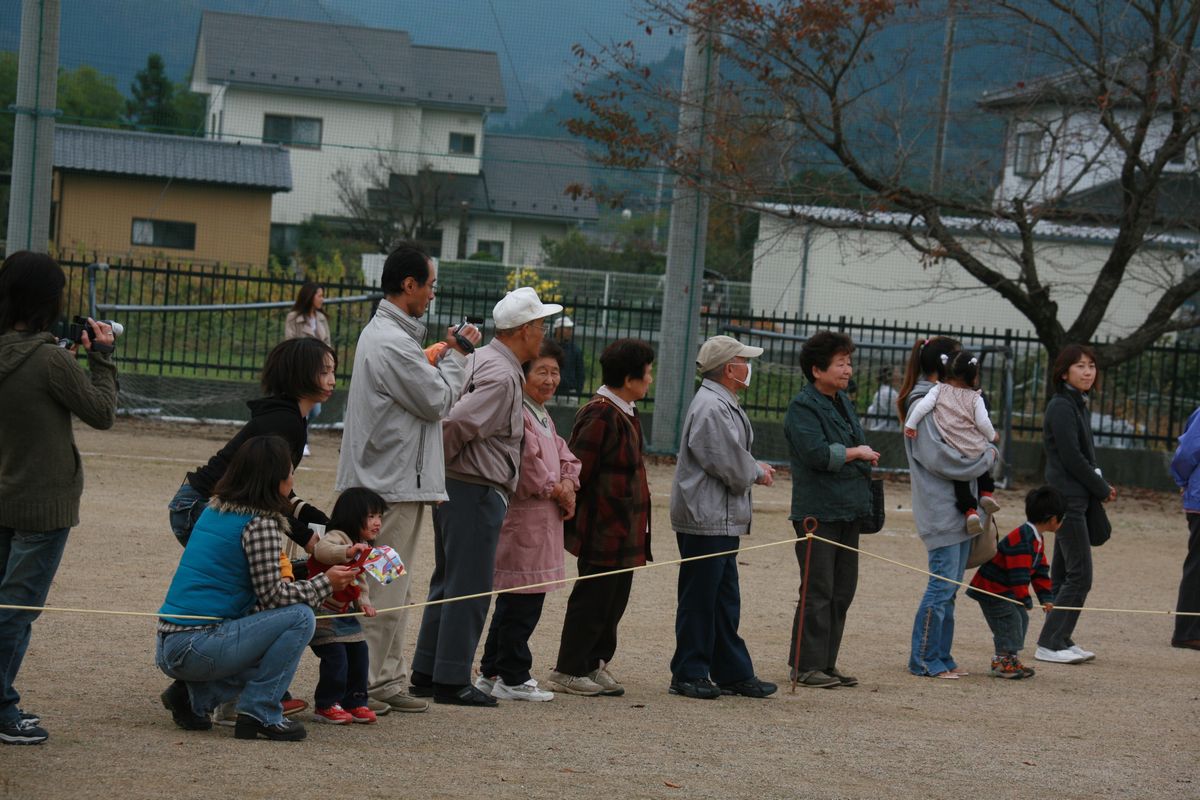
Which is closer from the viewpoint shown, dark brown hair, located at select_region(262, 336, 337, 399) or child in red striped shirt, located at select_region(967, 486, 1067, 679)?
dark brown hair, located at select_region(262, 336, 337, 399)

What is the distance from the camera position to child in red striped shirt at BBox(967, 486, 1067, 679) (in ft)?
25.7

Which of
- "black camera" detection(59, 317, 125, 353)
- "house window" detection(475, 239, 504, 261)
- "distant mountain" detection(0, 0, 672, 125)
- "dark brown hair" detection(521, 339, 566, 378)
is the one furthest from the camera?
"house window" detection(475, 239, 504, 261)

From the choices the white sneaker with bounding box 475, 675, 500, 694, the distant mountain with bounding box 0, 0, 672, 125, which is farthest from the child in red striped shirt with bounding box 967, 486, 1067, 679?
the distant mountain with bounding box 0, 0, 672, 125

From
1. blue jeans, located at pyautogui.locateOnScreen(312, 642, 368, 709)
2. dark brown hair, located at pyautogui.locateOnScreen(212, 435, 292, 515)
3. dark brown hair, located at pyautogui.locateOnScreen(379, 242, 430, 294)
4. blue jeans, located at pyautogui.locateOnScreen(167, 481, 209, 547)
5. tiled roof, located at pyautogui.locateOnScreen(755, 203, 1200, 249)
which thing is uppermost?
tiled roof, located at pyautogui.locateOnScreen(755, 203, 1200, 249)

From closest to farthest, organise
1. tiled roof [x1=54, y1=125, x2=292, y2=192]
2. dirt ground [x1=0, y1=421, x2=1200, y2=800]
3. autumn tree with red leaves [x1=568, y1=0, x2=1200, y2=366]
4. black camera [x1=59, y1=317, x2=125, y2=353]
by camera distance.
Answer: dirt ground [x1=0, y1=421, x2=1200, y2=800], black camera [x1=59, y1=317, x2=125, y2=353], autumn tree with red leaves [x1=568, y1=0, x2=1200, y2=366], tiled roof [x1=54, y1=125, x2=292, y2=192]

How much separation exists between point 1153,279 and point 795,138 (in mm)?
5745

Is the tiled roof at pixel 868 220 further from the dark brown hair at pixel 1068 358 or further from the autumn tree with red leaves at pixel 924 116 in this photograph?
the dark brown hair at pixel 1068 358

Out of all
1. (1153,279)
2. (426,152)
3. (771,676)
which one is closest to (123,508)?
(771,676)

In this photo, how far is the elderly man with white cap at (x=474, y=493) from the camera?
6137 millimetres

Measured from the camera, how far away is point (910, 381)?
26.5ft

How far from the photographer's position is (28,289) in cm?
507

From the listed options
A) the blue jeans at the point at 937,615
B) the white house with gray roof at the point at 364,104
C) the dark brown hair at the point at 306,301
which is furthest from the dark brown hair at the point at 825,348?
the white house with gray roof at the point at 364,104

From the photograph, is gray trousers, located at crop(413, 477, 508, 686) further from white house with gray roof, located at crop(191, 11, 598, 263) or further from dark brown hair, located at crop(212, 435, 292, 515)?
white house with gray roof, located at crop(191, 11, 598, 263)

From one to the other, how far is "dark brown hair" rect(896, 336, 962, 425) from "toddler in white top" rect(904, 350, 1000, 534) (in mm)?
39
